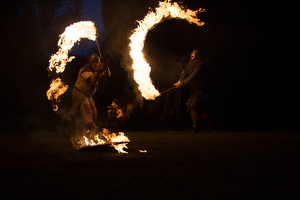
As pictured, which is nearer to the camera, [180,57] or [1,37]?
[180,57]

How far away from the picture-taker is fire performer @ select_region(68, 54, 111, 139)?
11578 millimetres

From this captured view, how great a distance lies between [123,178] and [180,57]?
44.3 feet

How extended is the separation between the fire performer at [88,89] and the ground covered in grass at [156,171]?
0.69 m

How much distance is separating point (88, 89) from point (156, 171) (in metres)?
4.59

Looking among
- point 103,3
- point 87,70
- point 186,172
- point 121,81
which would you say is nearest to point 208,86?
point 121,81

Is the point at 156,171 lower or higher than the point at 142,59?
lower

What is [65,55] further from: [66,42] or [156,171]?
[156,171]

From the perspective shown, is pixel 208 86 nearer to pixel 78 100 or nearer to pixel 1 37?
pixel 78 100

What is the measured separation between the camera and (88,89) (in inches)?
461

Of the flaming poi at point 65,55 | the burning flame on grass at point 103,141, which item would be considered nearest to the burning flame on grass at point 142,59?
the flaming poi at point 65,55

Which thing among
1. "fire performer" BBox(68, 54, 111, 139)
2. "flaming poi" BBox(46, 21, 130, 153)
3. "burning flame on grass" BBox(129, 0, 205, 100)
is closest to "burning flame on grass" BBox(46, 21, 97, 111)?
"flaming poi" BBox(46, 21, 130, 153)

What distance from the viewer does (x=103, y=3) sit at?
23312 mm

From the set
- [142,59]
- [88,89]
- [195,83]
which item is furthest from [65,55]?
[195,83]

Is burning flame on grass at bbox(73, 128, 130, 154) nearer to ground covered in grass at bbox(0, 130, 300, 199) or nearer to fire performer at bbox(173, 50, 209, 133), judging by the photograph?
ground covered in grass at bbox(0, 130, 300, 199)
